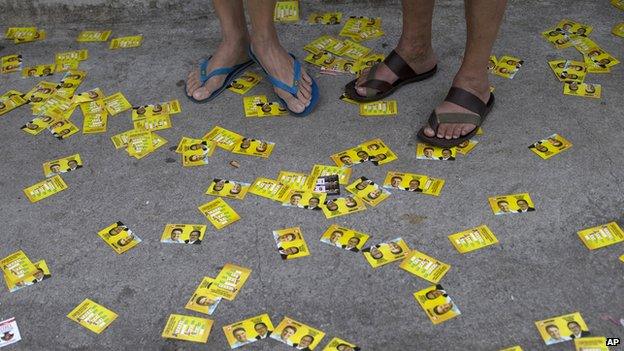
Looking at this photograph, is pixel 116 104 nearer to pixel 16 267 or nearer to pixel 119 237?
pixel 119 237

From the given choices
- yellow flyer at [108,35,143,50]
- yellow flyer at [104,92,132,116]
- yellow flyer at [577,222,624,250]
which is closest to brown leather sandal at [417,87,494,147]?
yellow flyer at [577,222,624,250]

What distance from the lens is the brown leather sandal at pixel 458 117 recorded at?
9.21ft

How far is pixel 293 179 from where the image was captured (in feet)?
8.96

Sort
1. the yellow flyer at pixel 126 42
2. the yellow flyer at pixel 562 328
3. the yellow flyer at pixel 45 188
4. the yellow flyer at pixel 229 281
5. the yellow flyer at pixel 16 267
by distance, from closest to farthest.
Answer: the yellow flyer at pixel 562 328 → the yellow flyer at pixel 229 281 → the yellow flyer at pixel 16 267 → the yellow flyer at pixel 45 188 → the yellow flyer at pixel 126 42

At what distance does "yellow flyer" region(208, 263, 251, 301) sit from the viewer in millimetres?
2289

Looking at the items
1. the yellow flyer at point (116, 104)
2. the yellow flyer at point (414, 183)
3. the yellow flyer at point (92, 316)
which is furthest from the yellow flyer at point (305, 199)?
the yellow flyer at point (116, 104)

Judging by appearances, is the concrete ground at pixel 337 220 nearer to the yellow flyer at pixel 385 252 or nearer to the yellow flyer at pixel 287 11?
the yellow flyer at pixel 385 252

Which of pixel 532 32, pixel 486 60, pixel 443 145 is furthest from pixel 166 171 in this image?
pixel 532 32

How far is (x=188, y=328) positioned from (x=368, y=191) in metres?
0.90

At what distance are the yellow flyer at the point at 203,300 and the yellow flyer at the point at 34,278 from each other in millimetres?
567

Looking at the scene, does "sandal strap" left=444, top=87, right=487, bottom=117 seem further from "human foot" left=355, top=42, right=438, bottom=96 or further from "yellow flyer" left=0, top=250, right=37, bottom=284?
"yellow flyer" left=0, top=250, right=37, bottom=284

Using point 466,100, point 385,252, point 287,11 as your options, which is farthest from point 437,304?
point 287,11

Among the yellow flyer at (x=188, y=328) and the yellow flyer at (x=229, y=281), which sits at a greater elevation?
the yellow flyer at (x=229, y=281)

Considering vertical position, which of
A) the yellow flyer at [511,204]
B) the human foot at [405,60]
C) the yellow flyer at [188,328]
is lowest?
the yellow flyer at [188,328]
